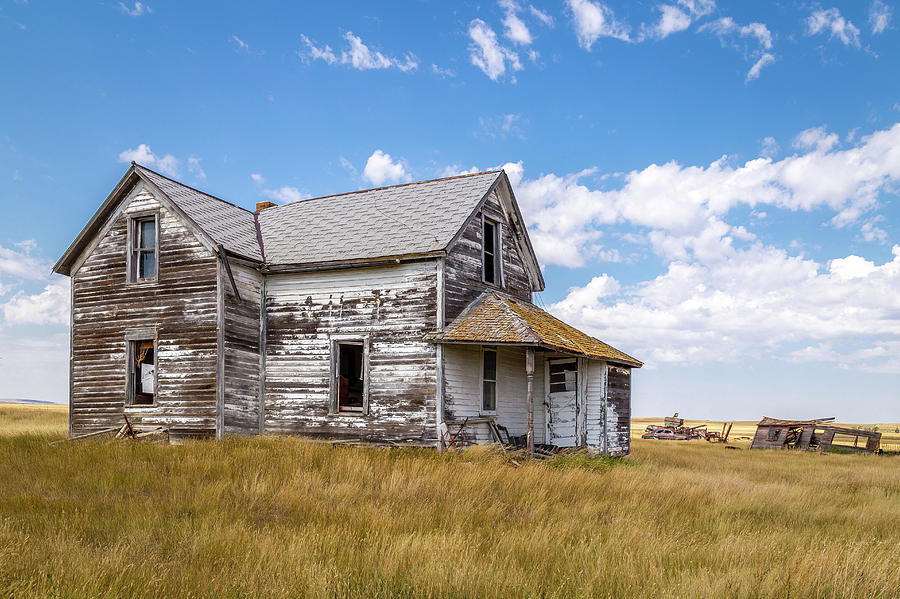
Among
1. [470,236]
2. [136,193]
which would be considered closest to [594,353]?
[470,236]

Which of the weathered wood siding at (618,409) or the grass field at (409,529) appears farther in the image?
the weathered wood siding at (618,409)

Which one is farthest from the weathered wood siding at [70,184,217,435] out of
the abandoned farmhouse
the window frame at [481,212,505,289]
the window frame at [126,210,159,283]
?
the window frame at [481,212,505,289]

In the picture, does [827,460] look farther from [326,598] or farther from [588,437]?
[326,598]

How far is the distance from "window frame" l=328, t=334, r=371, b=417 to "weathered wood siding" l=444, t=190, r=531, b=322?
2153 millimetres

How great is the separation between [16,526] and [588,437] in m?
13.3

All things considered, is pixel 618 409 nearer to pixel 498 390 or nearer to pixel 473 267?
pixel 498 390

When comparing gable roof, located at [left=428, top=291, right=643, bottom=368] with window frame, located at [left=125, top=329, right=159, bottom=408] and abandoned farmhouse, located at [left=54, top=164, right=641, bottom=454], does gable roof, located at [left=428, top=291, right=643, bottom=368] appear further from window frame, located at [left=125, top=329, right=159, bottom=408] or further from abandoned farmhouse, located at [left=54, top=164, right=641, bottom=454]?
window frame, located at [left=125, top=329, right=159, bottom=408]

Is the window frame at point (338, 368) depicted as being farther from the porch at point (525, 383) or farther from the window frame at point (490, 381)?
the window frame at point (490, 381)

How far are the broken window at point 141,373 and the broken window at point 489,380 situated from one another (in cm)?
819

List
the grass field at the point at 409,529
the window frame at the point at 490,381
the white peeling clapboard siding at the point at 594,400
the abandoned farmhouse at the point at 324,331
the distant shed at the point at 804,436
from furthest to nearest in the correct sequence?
the distant shed at the point at 804,436
the white peeling clapboard siding at the point at 594,400
the window frame at the point at 490,381
the abandoned farmhouse at the point at 324,331
the grass field at the point at 409,529

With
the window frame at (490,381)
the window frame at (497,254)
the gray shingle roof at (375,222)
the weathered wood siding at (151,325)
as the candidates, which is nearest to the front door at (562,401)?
the window frame at (490,381)

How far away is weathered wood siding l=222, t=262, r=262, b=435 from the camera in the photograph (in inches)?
691

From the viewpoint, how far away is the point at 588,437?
18500mm

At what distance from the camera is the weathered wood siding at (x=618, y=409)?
1895 centimetres
